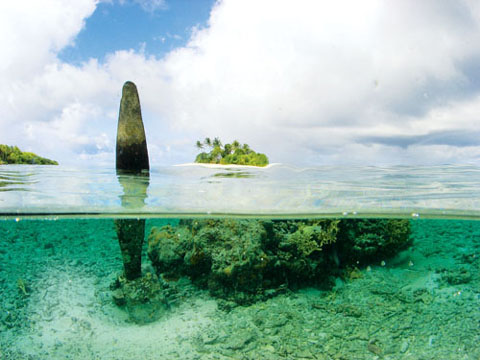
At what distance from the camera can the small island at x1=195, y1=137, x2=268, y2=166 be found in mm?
11852

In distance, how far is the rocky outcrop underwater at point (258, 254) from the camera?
21.1 ft

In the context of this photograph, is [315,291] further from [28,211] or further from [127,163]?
[28,211]

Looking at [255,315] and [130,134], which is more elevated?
[130,134]

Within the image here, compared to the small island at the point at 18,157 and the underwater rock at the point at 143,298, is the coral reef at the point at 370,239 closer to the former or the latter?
the underwater rock at the point at 143,298

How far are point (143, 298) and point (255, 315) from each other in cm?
221

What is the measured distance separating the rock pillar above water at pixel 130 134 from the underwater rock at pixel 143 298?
405 centimetres

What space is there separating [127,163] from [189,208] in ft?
9.32

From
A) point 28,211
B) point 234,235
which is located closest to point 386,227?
point 234,235

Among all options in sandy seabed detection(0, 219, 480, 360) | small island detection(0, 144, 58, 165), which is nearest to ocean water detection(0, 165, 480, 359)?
sandy seabed detection(0, 219, 480, 360)

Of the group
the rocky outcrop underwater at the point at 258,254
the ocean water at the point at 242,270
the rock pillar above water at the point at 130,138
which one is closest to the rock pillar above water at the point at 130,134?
the rock pillar above water at the point at 130,138

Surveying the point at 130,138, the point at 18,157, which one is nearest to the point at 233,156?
the point at 130,138

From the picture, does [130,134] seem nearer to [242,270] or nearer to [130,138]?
[130,138]

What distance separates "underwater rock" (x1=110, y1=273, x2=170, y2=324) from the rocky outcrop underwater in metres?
0.26

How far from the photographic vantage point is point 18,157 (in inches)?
519
